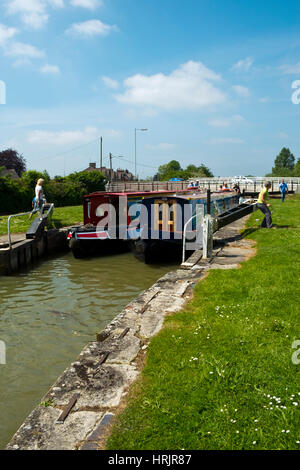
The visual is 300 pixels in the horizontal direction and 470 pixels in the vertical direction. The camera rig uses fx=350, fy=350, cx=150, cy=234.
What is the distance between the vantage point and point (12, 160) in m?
48.8

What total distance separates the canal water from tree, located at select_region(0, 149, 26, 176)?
39680mm

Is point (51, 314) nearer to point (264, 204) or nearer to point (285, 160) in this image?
point (264, 204)

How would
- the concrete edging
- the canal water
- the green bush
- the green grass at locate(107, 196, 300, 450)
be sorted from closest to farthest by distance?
the green grass at locate(107, 196, 300, 450) → the concrete edging → the canal water → the green bush

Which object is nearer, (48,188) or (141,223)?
(141,223)

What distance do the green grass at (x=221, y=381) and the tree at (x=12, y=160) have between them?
48377 mm

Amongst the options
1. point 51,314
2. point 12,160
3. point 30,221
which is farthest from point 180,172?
point 51,314

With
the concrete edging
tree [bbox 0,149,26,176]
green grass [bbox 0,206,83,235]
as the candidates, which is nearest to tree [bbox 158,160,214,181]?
tree [bbox 0,149,26,176]

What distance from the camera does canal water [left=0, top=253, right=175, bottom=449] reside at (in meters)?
4.74

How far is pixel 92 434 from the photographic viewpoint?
2826 mm

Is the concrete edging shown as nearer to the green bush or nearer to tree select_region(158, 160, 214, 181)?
the green bush

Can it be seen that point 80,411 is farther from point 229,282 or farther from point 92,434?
point 229,282

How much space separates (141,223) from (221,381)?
928cm

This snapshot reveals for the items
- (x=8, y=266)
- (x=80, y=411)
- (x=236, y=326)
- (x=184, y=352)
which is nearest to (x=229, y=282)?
(x=236, y=326)
